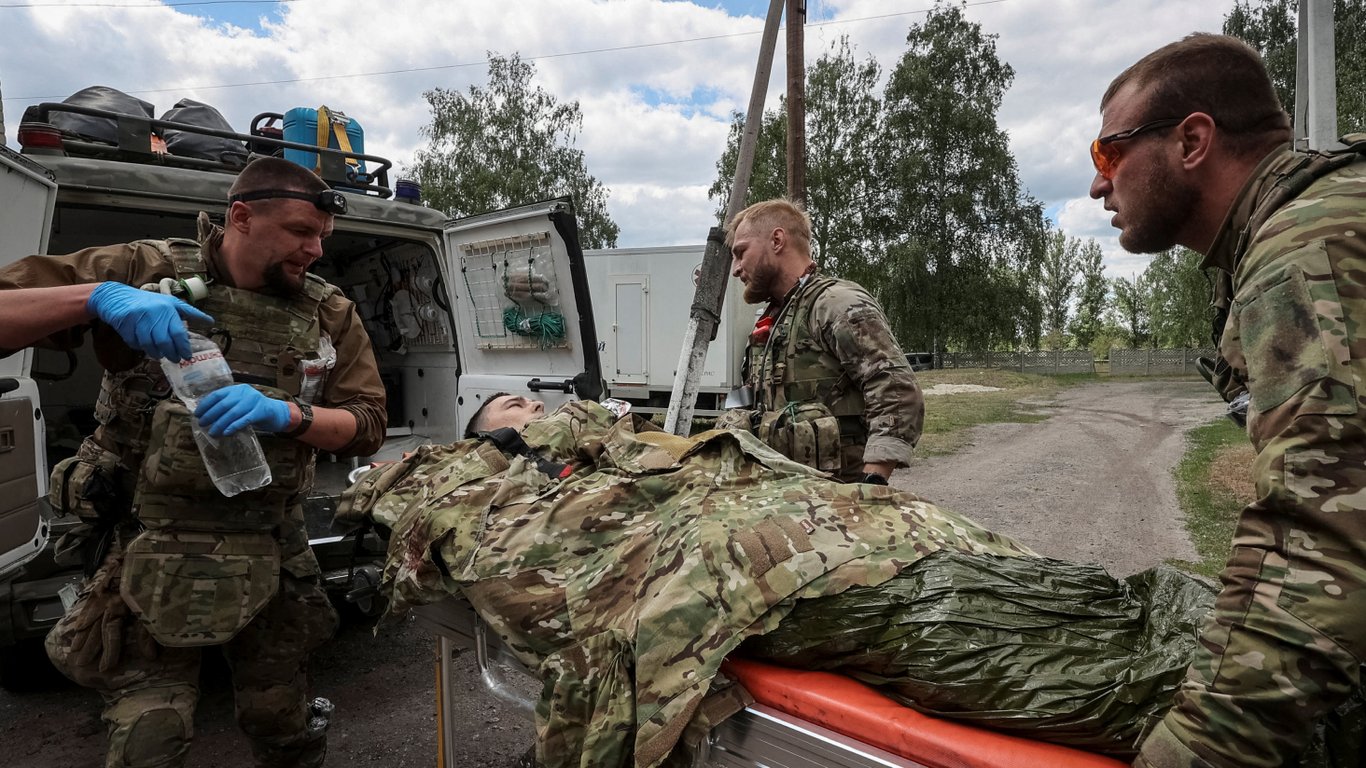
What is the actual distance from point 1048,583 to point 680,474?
0.98m

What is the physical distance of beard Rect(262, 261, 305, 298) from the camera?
2.25 metres

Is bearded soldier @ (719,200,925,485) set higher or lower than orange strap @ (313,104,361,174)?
lower

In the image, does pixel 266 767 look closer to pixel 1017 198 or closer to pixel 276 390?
pixel 276 390

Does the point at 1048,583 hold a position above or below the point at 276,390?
below

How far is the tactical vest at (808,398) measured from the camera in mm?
2783

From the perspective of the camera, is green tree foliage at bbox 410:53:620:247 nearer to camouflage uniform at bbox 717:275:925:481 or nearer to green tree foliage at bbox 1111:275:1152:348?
camouflage uniform at bbox 717:275:925:481

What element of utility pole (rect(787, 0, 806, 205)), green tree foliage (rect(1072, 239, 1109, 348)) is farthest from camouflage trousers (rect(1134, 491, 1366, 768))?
green tree foliage (rect(1072, 239, 1109, 348))

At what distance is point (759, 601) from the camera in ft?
5.10

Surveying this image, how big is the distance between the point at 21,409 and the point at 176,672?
1.07 m

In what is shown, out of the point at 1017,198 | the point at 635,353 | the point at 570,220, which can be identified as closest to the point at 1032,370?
the point at 1017,198

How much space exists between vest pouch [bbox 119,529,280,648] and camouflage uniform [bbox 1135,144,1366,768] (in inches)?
87.0

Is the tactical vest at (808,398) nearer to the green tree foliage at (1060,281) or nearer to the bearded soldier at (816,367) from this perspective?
the bearded soldier at (816,367)

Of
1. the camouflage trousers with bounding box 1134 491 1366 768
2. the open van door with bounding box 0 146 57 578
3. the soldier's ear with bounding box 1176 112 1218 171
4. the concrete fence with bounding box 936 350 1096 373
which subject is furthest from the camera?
the concrete fence with bounding box 936 350 1096 373

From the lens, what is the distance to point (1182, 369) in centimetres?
3203
